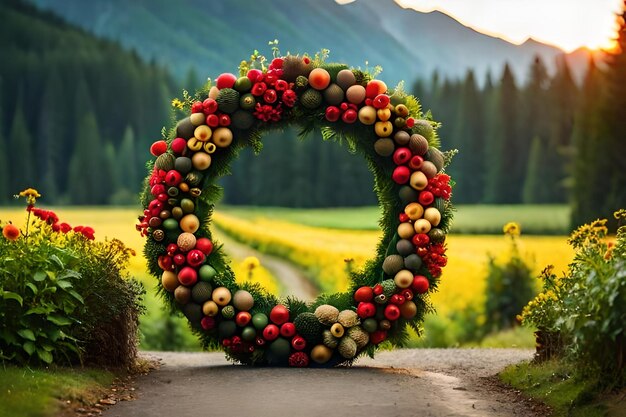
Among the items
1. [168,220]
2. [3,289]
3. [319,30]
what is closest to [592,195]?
[319,30]

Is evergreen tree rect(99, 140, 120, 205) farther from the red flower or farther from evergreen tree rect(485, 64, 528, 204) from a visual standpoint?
the red flower

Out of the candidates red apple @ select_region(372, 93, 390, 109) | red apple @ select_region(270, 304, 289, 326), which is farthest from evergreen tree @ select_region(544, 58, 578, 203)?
red apple @ select_region(270, 304, 289, 326)

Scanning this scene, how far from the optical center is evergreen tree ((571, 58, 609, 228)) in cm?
1889

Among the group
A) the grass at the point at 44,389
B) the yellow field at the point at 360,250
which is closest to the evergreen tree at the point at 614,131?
the yellow field at the point at 360,250

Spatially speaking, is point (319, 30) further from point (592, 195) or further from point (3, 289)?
point (3, 289)

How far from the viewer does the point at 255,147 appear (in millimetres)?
8977

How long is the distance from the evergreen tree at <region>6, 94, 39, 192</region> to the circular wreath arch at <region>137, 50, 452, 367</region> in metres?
12.8

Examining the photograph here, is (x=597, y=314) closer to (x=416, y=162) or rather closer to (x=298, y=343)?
(x=416, y=162)

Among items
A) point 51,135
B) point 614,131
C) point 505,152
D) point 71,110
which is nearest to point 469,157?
point 505,152

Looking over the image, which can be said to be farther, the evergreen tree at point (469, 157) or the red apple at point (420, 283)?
the evergreen tree at point (469, 157)

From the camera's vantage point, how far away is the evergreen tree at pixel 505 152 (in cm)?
2064

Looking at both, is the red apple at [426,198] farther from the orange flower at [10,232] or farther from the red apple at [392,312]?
the orange flower at [10,232]

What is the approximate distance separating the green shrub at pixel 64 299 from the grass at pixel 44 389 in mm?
236

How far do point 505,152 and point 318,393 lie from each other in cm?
1483
